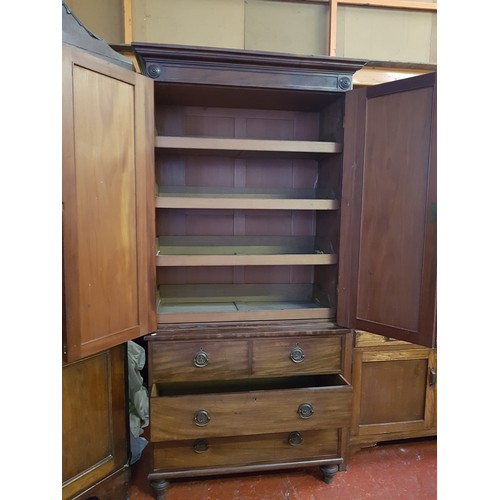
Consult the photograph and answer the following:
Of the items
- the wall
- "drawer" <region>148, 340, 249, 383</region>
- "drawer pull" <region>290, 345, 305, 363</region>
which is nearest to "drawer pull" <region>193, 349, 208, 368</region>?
"drawer" <region>148, 340, 249, 383</region>

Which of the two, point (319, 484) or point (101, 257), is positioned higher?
point (101, 257)

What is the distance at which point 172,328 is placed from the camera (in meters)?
1.46

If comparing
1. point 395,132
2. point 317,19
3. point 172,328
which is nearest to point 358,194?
point 395,132

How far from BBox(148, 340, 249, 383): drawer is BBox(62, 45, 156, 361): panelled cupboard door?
14 cm

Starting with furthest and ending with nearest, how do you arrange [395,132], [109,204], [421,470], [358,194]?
[421,470], [358,194], [395,132], [109,204]

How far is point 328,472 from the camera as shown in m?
1.57

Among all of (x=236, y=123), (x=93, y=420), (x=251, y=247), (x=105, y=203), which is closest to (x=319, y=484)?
(x=93, y=420)

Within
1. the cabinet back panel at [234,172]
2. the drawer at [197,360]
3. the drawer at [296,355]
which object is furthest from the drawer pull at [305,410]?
the cabinet back panel at [234,172]

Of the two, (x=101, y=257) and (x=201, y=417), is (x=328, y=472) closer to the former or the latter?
(x=201, y=417)

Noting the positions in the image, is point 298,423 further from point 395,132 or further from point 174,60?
point 174,60

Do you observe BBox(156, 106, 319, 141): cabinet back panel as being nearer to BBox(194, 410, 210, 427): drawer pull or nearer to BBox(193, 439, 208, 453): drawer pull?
BBox(194, 410, 210, 427): drawer pull

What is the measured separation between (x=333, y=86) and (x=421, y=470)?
5.84ft

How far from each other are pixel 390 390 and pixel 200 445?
0.91m

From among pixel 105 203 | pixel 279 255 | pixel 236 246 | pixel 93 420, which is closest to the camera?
pixel 105 203
